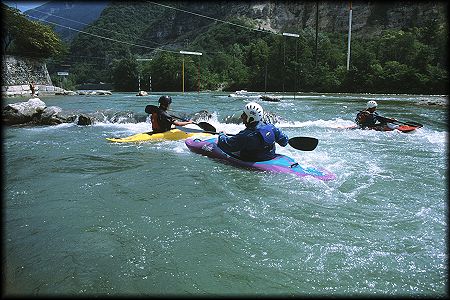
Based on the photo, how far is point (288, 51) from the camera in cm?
4412

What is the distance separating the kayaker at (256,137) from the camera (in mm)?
5020

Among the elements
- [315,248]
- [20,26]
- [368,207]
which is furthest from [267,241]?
[20,26]

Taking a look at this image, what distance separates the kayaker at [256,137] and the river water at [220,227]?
342mm

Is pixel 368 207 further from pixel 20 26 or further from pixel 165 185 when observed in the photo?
pixel 20 26

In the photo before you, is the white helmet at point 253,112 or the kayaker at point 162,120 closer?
the white helmet at point 253,112

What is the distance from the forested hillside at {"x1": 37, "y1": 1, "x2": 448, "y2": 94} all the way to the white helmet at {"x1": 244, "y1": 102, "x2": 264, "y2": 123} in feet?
51.4

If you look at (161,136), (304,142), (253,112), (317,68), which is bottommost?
(161,136)

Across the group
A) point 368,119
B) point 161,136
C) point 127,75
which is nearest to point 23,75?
point 127,75

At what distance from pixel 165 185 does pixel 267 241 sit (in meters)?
2.05

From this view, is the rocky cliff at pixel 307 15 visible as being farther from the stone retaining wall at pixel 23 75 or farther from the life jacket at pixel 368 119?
the life jacket at pixel 368 119

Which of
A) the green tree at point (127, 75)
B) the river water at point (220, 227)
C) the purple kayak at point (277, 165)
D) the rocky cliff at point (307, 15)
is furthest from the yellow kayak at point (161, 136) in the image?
the green tree at point (127, 75)

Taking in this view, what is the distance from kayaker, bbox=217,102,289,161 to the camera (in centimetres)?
502

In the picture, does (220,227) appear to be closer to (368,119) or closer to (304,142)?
(304,142)

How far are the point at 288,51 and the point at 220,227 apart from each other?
43786 millimetres
